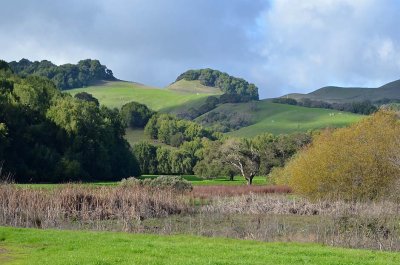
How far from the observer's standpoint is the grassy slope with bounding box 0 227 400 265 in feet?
49.0

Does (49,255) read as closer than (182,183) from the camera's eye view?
Yes

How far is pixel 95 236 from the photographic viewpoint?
19969 millimetres

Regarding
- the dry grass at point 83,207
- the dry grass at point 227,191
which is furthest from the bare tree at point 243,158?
the dry grass at point 83,207

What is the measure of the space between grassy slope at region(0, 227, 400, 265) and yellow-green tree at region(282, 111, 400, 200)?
2508cm

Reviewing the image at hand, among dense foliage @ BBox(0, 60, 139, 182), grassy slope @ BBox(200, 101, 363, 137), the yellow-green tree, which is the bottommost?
the yellow-green tree

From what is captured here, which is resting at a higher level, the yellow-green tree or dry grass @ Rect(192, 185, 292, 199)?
the yellow-green tree

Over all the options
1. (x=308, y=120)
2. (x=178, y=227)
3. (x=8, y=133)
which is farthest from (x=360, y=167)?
(x=308, y=120)

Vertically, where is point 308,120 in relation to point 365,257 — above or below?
above

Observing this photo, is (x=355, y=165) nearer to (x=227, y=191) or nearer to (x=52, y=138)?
(x=227, y=191)

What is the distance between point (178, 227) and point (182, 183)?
25.1 meters

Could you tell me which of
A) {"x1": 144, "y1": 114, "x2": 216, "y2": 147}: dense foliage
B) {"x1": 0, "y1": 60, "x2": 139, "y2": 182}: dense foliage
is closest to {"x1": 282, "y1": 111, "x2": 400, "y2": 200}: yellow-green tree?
{"x1": 0, "y1": 60, "x2": 139, "y2": 182}: dense foliage

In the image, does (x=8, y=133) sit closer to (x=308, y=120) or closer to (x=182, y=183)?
(x=182, y=183)

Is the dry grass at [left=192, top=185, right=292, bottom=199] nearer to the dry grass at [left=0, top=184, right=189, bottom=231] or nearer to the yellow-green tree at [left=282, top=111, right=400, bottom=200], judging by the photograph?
the yellow-green tree at [left=282, top=111, right=400, bottom=200]

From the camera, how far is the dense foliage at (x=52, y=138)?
67.6 m
